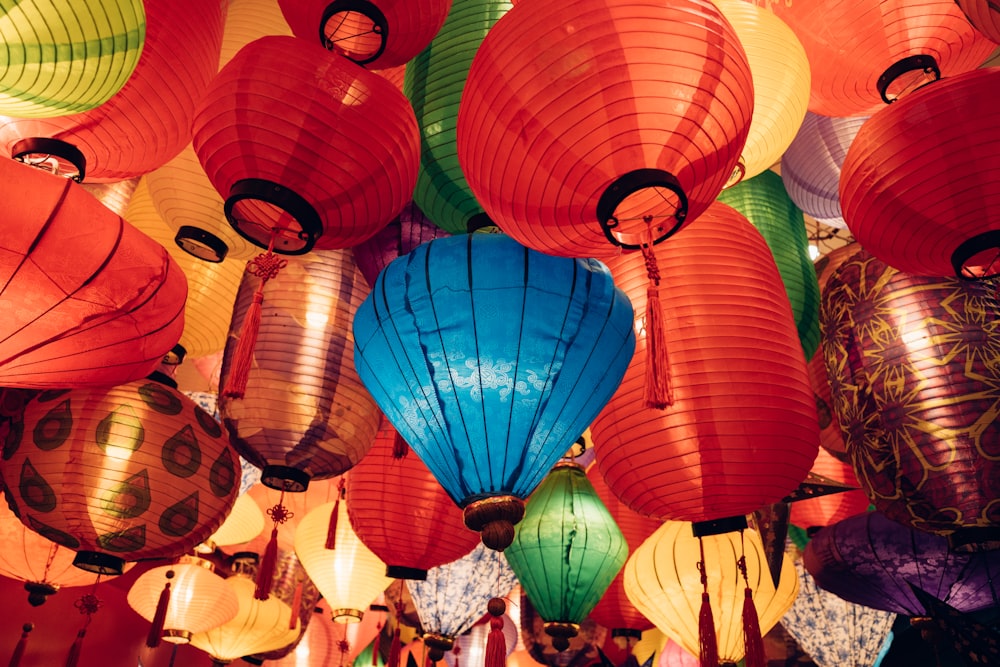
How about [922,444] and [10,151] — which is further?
[922,444]

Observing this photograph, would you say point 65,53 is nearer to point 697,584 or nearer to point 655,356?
point 655,356

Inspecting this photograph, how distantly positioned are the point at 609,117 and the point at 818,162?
1.81 meters

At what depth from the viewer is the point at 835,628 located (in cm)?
359

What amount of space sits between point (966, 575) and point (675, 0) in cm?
253

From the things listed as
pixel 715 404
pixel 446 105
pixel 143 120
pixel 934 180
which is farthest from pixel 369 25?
pixel 934 180

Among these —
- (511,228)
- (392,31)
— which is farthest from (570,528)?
(392,31)

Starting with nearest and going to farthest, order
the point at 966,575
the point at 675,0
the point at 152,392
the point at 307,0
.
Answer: the point at 675,0
the point at 307,0
the point at 152,392
the point at 966,575

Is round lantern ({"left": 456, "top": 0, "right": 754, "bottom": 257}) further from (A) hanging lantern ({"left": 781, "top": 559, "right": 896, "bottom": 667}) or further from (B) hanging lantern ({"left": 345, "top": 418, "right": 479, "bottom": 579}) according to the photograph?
(A) hanging lantern ({"left": 781, "top": 559, "right": 896, "bottom": 667})

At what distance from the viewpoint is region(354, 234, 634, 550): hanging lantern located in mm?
1473

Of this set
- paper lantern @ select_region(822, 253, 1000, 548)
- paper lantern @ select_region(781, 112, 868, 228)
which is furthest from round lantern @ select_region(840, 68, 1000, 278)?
paper lantern @ select_region(781, 112, 868, 228)

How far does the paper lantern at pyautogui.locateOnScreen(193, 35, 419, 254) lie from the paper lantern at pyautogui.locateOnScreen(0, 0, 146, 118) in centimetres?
22

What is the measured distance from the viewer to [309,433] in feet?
6.53

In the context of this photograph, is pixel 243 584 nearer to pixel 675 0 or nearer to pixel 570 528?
pixel 570 528

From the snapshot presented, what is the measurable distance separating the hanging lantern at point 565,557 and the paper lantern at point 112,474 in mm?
1224
